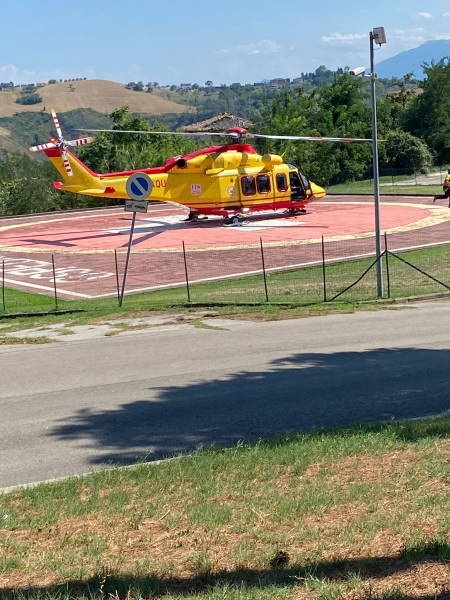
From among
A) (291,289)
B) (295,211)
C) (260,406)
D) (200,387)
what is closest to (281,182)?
(295,211)

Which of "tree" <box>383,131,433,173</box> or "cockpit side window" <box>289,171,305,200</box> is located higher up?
"tree" <box>383,131,433,173</box>

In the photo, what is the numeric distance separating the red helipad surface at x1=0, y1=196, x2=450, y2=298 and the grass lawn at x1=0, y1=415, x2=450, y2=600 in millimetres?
17942

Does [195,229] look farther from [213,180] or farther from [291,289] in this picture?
[291,289]

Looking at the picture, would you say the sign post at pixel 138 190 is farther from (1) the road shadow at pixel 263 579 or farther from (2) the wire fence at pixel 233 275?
(1) the road shadow at pixel 263 579

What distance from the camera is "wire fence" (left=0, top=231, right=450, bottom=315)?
22188mm

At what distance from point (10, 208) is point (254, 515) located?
5716 cm

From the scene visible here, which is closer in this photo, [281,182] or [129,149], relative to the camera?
[281,182]

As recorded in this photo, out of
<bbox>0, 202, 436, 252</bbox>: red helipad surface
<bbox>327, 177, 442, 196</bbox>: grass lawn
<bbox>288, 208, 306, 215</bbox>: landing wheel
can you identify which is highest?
<bbox>327, 177, 442, 196</bbox>: grass lawn

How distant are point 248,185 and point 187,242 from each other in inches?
241

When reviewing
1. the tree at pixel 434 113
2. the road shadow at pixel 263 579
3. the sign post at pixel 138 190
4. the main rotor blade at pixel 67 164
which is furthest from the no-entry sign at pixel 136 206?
the tree at pixel 434 113

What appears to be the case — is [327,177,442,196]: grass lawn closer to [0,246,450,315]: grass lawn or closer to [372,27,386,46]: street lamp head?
[0,246,450,315]: grass lawn

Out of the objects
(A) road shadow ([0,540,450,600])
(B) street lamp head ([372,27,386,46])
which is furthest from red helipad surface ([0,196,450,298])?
(A) road shadow ([0,540,450,600])

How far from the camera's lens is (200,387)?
457 inches

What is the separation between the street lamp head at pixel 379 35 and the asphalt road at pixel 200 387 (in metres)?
6.87
